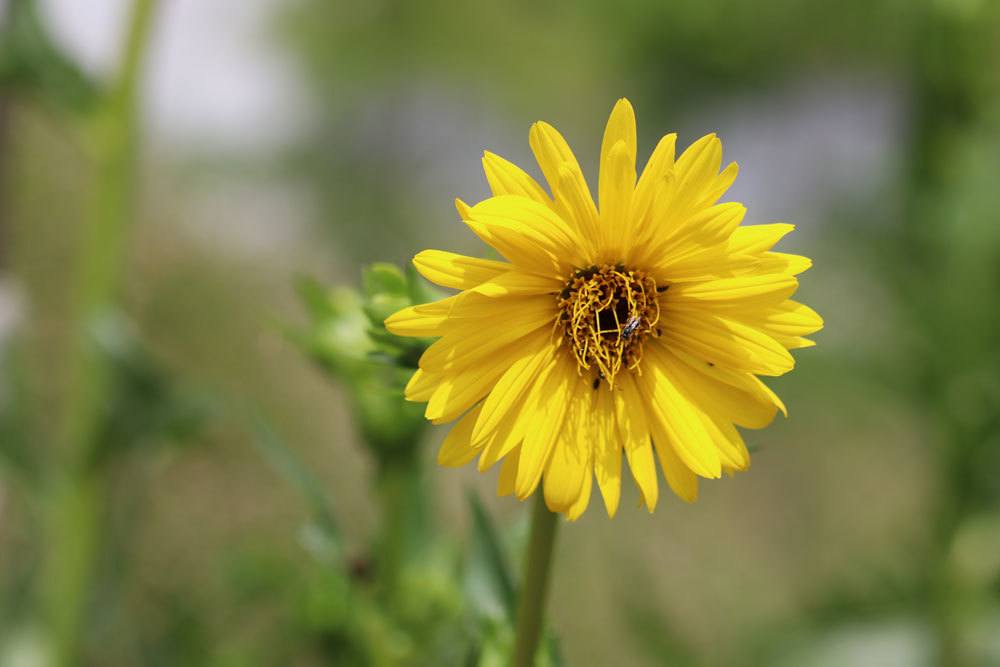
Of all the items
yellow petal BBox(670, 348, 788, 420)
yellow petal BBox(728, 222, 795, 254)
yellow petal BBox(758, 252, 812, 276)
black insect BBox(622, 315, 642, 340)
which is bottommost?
yellow petal BBox(670, 348, 788, 420)

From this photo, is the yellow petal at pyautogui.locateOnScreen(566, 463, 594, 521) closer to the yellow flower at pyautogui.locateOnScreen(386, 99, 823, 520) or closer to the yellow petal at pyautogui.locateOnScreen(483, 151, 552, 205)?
the yellow flower at pyautogui.locateOnScreen(386, 99, 823, 520)

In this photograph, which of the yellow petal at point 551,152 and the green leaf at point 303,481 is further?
the green leaf at point 303,481

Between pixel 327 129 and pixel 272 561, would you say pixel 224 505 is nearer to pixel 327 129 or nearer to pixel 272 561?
pixel 272 561

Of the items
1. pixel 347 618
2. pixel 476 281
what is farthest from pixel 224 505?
pixel 476 281

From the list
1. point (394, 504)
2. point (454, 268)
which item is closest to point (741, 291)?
point (454, 268)

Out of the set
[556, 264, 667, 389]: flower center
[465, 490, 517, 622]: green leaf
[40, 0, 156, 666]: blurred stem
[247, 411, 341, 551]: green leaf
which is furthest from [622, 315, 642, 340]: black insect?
[40, 0, 156, 666]: blurred stem

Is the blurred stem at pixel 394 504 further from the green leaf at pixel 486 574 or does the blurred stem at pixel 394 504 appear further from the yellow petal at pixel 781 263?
the yellow petal at pixel 781 263

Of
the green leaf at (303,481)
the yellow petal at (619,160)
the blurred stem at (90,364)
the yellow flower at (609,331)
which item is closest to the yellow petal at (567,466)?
the yellow flower at (609,331)

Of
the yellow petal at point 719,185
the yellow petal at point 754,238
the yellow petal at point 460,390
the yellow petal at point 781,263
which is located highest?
the yellow petal at point 719,185
